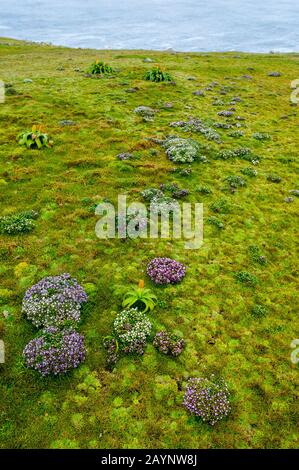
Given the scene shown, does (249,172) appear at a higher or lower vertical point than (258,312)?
higher

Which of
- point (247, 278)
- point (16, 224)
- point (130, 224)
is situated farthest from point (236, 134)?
point (16, 224)

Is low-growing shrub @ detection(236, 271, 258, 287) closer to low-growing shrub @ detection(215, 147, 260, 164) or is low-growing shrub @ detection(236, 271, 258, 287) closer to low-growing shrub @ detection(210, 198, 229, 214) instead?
low-growing shrub @ detection(210, 198, 229, 214)

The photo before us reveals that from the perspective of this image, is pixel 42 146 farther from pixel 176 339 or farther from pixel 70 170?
pixel 176 339

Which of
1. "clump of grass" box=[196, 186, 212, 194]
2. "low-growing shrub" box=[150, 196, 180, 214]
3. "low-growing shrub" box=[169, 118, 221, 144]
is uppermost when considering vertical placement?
"low-growing shrub" box=[169, 118, 221, 144]

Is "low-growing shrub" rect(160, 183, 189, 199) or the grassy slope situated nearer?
the grassy slope

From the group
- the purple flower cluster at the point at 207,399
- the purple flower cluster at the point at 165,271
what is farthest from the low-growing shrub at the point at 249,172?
the purple flower cluster at the point at 207,399

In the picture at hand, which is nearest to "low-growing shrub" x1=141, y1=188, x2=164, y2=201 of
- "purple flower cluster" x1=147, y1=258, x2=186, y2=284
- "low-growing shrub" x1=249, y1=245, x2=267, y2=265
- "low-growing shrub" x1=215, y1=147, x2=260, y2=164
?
"purple flower cluster" x1=147, y1=258, x2=186, y2=284

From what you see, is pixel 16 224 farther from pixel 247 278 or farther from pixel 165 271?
pixel 247 278

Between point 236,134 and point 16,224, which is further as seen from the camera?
point 236,134
